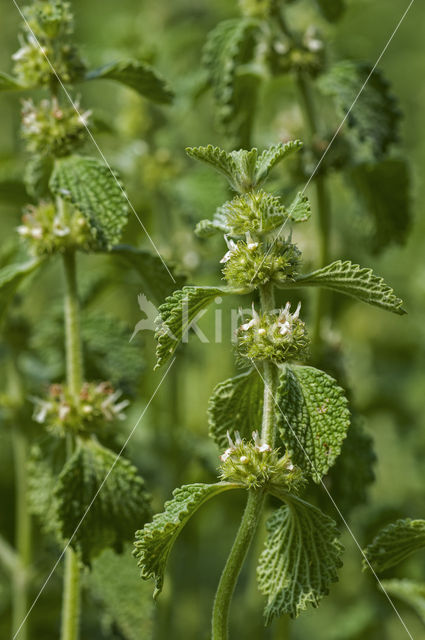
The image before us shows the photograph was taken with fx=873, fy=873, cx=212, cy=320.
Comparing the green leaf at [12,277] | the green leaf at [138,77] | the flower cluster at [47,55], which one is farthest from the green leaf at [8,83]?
the green leaf at [12,277]

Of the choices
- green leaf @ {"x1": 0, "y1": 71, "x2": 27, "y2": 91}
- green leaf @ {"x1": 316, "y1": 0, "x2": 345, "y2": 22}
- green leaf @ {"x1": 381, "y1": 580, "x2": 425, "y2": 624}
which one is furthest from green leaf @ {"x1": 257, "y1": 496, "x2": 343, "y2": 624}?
green leaf @ {"x1": 316, "y1": 0, "x2": 345, "y2": 22}

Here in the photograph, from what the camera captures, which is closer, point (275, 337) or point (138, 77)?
point (275, 337)

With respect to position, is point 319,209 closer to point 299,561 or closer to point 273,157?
point 273,157

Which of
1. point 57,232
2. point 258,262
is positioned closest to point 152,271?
point 57,232

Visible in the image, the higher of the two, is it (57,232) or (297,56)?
(297,56)

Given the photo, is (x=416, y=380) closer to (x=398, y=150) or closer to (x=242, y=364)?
(x=398, y=150)

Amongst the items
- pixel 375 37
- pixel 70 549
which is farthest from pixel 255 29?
pixel 375 37

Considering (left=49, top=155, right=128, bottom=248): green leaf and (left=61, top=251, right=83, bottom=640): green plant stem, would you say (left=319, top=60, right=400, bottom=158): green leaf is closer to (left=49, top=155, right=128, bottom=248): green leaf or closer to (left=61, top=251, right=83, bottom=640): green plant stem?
(left=49, top=155, right=128, bottom=248): green leaf
